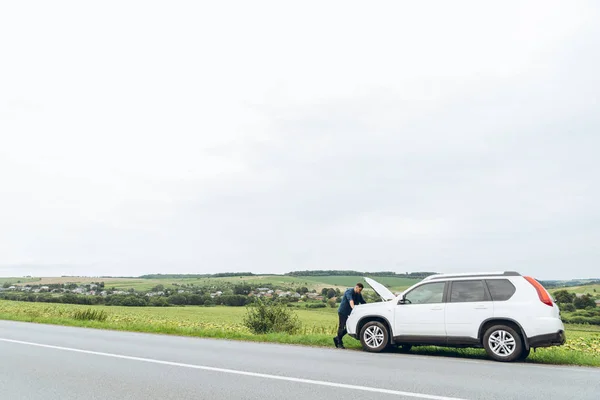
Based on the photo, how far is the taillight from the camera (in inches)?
423

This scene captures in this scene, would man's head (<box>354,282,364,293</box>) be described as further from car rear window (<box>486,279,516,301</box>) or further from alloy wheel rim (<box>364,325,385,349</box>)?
car rear window (<box>486,279,516,301</box>)

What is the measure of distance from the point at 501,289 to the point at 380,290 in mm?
3224

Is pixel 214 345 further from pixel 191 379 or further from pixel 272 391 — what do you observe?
pixel 272 391

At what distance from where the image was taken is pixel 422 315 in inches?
Result: 467

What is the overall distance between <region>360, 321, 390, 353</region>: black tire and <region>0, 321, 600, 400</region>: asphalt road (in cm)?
33

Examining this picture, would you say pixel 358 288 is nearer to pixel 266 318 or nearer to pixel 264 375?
pixel 264 375

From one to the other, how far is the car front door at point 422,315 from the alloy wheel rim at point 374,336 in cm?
42

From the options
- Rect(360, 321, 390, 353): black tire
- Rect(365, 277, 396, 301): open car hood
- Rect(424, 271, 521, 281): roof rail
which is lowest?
Rect(360, 321, 390, 353): black tire

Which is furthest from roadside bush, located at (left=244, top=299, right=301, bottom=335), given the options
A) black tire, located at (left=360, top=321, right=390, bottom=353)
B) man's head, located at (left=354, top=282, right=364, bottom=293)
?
black tire, located at (left=360, top=321, right=390, bottom=353)

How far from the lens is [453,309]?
454 inches

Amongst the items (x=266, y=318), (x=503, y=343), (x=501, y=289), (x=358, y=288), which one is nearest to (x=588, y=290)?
(x=266, y=318)

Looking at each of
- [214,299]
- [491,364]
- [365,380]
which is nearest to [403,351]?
[491,364]

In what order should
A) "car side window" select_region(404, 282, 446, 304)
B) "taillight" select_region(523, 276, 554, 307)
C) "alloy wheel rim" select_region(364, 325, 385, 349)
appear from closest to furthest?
"taillight" select_region(523, 276, 554, 307) → "car side window" select_region(404, 282, 446, 304) → "alloy wheel rim" select_region(364, 325, 385, 349)

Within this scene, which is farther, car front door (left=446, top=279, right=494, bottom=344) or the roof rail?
the roof rail
